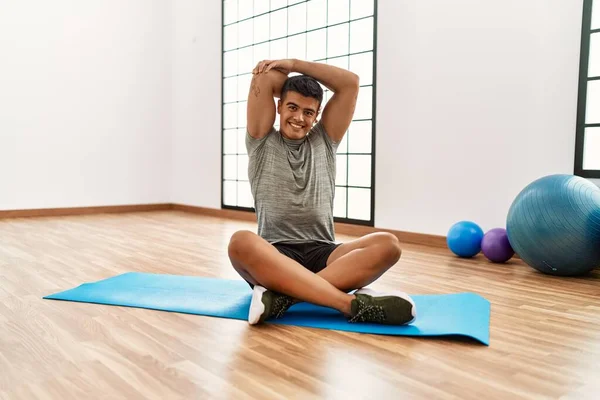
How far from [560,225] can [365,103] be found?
209 centimetres

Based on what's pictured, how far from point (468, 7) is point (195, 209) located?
12.4 ft

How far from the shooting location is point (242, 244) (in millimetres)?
1787

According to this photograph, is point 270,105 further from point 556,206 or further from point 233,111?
point 233,111

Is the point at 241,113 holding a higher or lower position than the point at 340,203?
higher

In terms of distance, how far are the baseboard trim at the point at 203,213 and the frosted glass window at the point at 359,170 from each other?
1.16 feet

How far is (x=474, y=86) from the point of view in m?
3.56

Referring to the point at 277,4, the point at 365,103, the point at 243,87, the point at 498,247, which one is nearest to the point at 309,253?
the point at 498,247

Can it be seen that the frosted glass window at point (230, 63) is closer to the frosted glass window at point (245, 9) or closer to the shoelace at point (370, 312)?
the frosted glass window at point (245, 9)

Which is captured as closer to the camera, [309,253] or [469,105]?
[309,253]

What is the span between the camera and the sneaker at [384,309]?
5.77 ft

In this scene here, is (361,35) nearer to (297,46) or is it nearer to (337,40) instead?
(337,40)

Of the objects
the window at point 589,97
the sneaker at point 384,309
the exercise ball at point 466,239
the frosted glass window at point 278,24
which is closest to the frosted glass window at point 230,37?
the frosted glass window at point 278,24

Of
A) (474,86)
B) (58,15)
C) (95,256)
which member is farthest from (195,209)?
(474,86)

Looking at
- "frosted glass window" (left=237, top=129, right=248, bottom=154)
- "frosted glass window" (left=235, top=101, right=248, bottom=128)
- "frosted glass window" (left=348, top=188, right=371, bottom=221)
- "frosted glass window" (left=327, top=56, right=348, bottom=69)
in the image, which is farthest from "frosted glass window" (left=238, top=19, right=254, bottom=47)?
"frosted glass window" (left=348, top=188, right=371, bottom=221)
